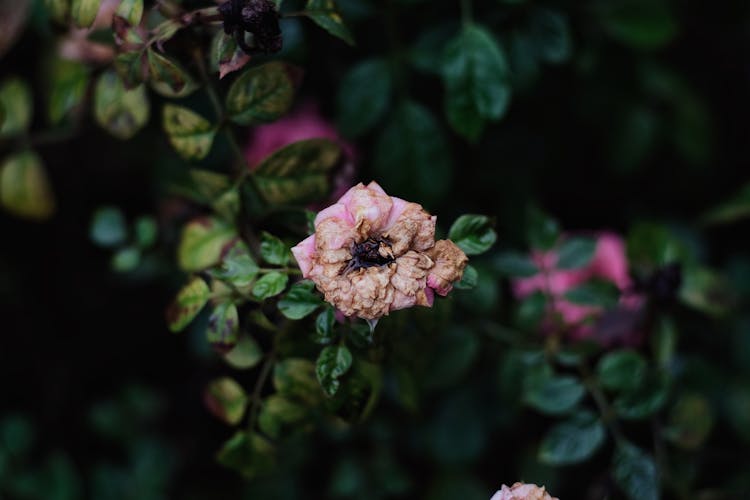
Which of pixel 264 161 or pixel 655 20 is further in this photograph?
pixel 655 20

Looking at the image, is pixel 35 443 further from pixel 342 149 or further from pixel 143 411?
pixel 342 149

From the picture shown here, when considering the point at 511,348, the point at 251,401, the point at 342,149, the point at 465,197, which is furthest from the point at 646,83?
the point at 251,401

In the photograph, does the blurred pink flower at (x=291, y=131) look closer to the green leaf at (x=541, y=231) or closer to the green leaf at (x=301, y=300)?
the green leaf at (x=541, y=231)

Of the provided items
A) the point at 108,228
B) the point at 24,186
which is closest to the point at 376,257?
the point at 108,228

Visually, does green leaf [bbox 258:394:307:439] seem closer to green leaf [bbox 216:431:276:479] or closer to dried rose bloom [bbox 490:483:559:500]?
green leaf [bbox 216:431:276:479]

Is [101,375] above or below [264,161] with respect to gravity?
below

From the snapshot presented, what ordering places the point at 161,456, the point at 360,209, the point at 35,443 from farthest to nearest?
1. the point at 35,443
2. the point at 161,456
3. the point at 360,209
